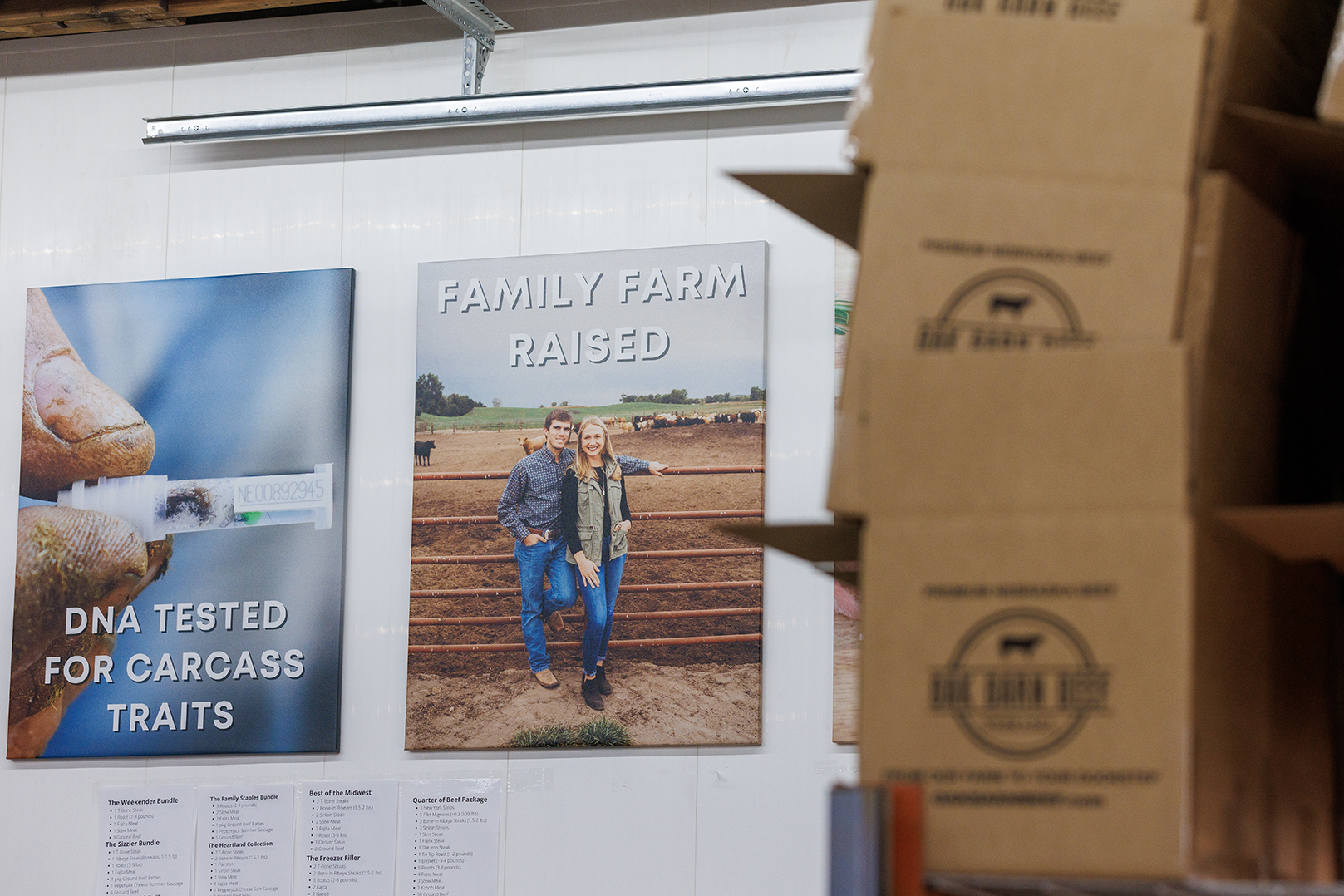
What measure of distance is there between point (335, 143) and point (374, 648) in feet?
4.66

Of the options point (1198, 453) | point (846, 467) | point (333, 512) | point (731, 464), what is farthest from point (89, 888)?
point (1198, 453)

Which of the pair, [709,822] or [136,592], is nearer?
[709,822]

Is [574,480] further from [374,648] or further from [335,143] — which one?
[335,143]

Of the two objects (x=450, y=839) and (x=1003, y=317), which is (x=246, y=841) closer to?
(x=450, y=839)

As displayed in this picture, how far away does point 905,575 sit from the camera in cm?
114

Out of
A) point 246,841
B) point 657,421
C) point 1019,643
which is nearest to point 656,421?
point 657,421

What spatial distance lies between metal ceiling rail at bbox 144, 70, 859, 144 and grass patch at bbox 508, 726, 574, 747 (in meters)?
1.56

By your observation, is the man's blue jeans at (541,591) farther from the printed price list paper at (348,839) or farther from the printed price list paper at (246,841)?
the printed price list paper at (246,841)

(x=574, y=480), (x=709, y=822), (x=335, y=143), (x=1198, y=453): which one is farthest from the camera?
(x=335, y=143)

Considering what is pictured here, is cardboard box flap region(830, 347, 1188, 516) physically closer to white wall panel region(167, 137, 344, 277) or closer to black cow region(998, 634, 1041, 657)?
black cow region(998, 634, 1041, 657)

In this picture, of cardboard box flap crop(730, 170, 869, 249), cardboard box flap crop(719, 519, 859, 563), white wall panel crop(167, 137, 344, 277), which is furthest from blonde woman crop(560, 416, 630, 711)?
cardboard box flap crop(730, 170, 869, 249)

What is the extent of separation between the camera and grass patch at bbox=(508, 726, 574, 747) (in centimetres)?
327

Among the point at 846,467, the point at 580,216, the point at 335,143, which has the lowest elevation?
the point at 846,467

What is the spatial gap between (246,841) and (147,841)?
0.28 meters
